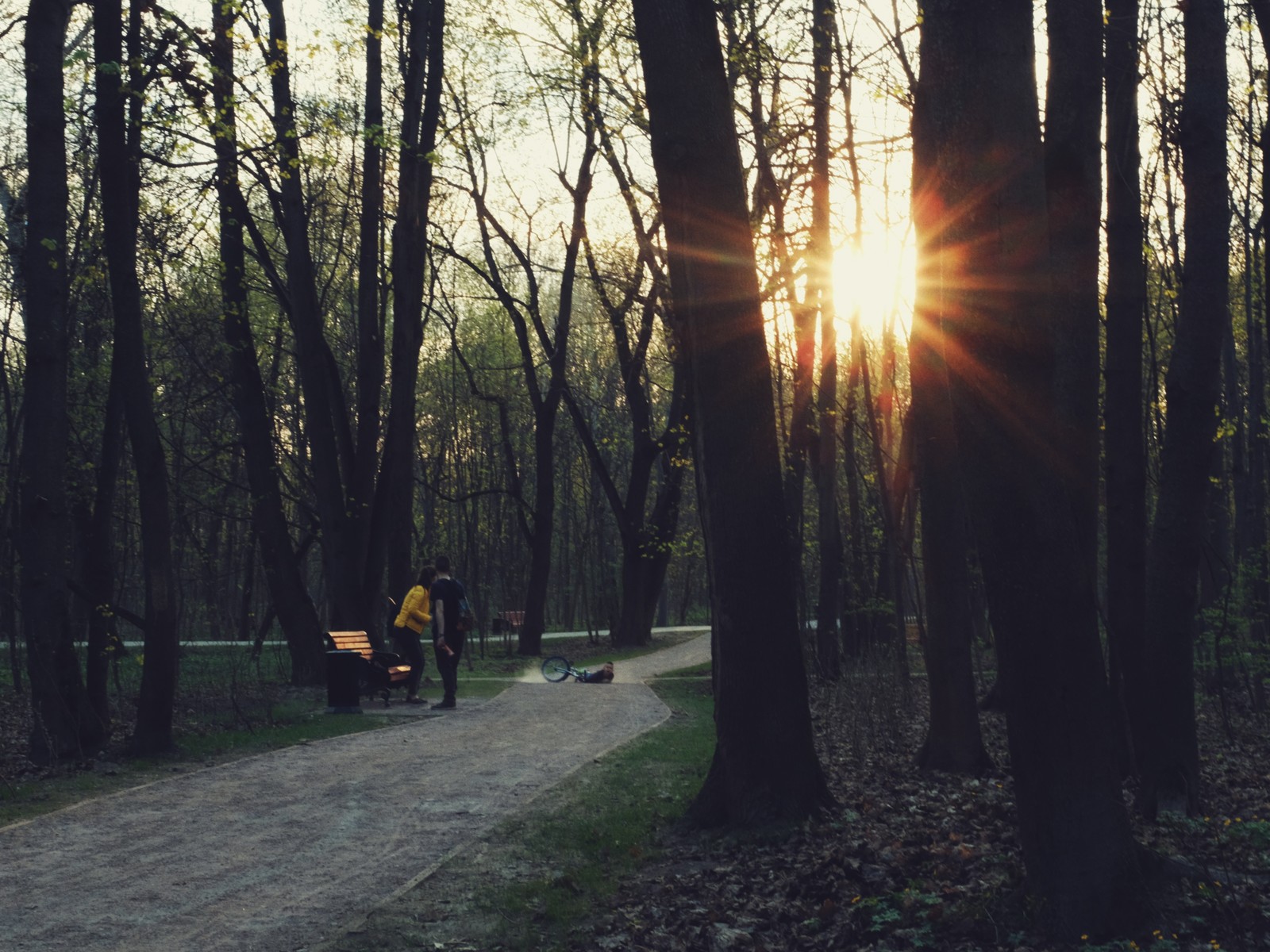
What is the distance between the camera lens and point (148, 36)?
13445 millimetres

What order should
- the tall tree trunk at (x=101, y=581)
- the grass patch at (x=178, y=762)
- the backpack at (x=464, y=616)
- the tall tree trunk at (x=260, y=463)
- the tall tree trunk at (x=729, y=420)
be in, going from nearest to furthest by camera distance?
the tall tree trunk at (x=729, y=420)
the grass patch at (x=178, y=762)
the tall tree trunk at (x=101, y=581)
the backpack at (x=464, y=616)
the tall tree trunk at (x=260, y=463)

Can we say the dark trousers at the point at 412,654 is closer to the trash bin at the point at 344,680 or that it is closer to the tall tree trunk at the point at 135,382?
the trash bin at the point at 344,680

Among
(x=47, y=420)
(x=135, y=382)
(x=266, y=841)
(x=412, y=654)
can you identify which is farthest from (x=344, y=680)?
(x=266, y=841)

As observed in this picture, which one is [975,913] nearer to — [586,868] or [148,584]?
[586,868]

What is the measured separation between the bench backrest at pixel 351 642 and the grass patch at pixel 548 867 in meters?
6.40

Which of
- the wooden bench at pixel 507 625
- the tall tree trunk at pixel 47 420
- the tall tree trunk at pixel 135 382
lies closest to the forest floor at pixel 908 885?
the tall tree trunk at pixel 135 382

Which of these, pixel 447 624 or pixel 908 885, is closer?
pixel 908 885

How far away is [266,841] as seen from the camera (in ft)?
26.6

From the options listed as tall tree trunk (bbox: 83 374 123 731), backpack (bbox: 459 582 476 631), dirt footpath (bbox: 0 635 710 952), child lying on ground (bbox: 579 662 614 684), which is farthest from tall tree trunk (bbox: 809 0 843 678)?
tall tree trunk (bbox: 83 374 123 731)

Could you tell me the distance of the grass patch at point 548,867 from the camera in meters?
6.09

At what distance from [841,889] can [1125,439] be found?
13.7ft

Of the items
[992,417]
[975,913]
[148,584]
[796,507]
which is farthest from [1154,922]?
[796,507]

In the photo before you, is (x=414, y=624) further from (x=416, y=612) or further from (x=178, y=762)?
(x=178, y=762)

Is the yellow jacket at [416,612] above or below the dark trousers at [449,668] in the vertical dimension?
above
